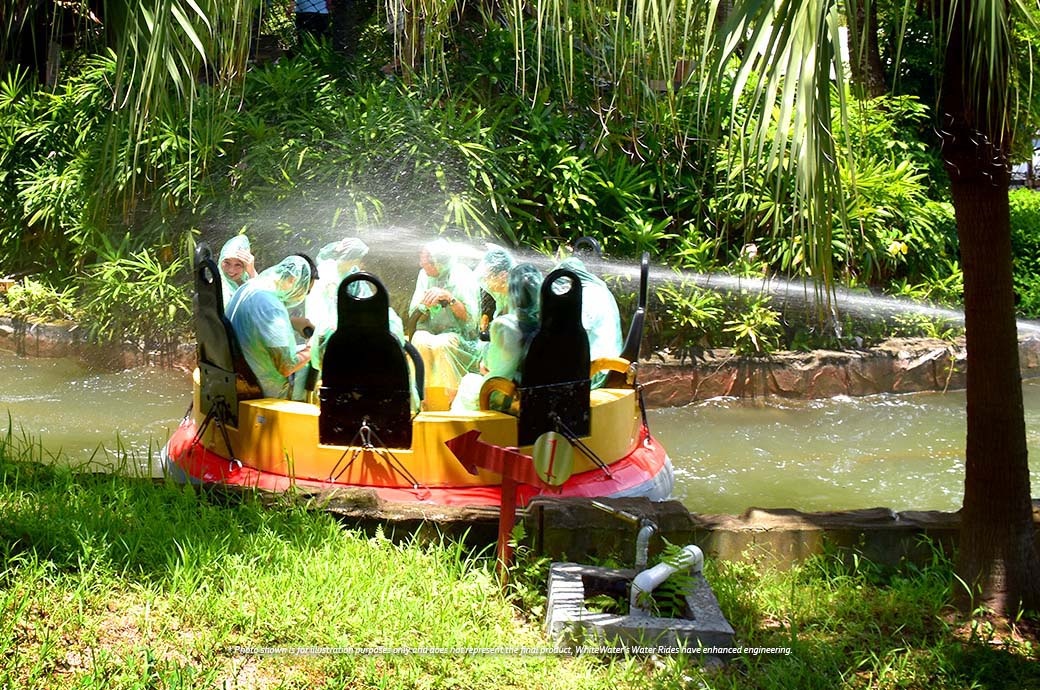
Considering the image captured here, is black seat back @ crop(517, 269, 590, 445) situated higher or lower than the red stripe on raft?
higher

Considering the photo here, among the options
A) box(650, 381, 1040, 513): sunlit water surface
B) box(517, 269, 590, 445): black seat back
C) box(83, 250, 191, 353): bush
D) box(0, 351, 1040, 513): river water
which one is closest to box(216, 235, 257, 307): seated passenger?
box(0, 351, 1040, 513): river water

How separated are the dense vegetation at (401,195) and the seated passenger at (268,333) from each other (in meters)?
4.39

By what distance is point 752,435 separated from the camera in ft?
27.0

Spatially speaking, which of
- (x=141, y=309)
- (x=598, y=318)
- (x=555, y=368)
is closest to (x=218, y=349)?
(x=555, y=368)

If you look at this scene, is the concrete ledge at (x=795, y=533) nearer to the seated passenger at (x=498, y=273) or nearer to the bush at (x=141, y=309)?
the seated passenger at (x=498, y=273)

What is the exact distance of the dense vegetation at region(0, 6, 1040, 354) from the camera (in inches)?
399

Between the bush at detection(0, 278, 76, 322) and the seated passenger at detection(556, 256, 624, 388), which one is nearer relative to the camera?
the seated passenger at detection(556, 256, 624, 388)

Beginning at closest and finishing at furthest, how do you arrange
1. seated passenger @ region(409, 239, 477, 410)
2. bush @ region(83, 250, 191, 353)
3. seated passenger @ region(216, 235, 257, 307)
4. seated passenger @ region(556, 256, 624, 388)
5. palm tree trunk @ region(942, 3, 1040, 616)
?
1. palm tree trunk @ region(942, 3, 1040, 616)
2. seated passenger @ region(409, 239, 477, 410)
3. seated passenger @ region(556, 256, 624, 388)
4. seated passenger @ region(216, 235, 257, 307)
5. bush @ region(83, 250, 191, 353)

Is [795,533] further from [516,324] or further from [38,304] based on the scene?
[38,304]

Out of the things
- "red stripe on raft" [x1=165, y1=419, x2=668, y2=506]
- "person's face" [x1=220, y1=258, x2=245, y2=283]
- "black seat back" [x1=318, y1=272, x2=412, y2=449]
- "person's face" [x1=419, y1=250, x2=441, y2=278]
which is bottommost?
"red stripe on raft" [x1=165, y1=419, x2=668, y2=506]

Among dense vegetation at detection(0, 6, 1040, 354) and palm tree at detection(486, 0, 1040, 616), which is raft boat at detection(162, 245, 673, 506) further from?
dense vegetation at detection(0, 6, 1040, 354)

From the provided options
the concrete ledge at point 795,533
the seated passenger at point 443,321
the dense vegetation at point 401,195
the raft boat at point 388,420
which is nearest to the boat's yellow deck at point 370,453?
the raft boat at point 388,420

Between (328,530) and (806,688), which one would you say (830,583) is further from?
(328,530)

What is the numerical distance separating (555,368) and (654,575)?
1916 millimetres
